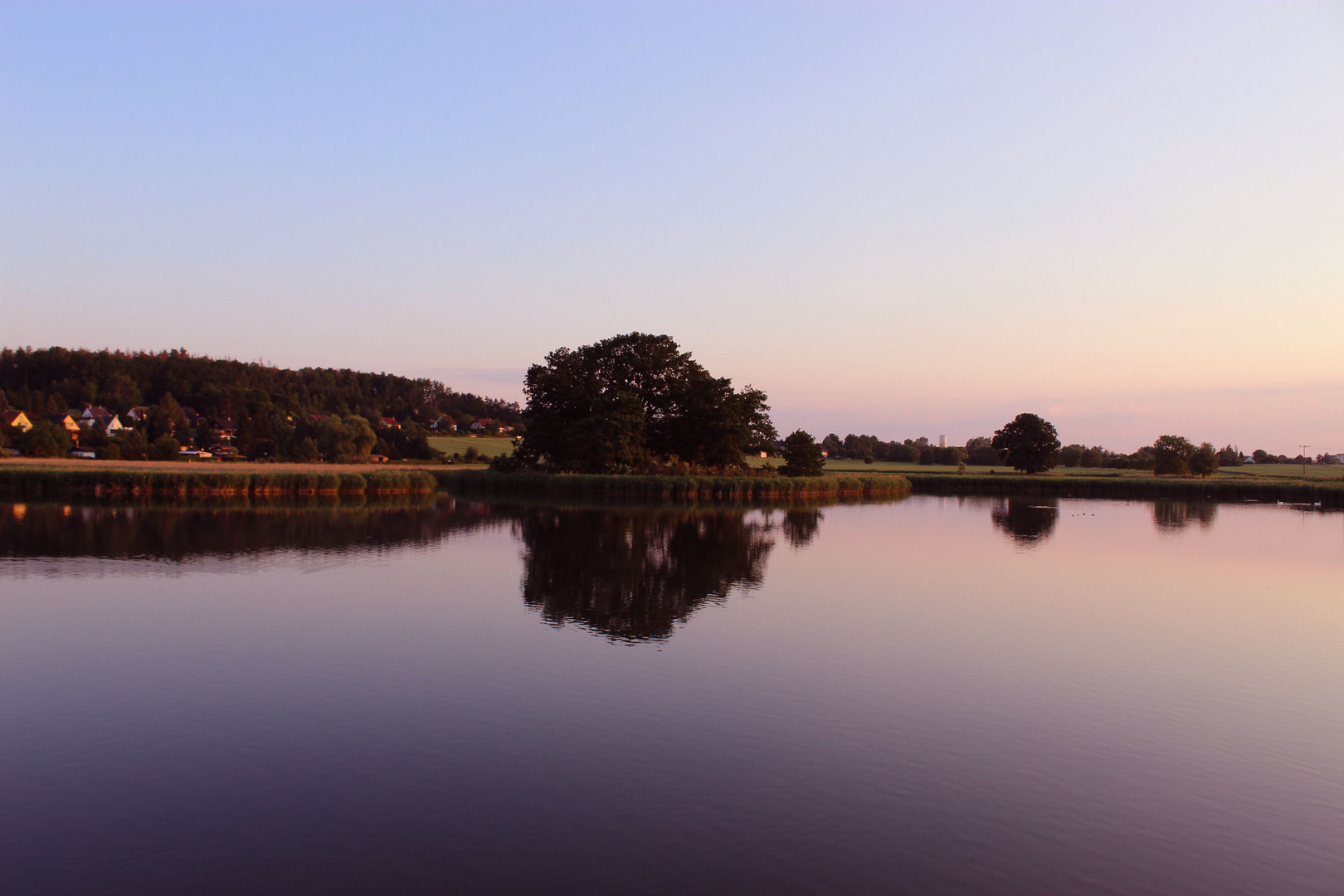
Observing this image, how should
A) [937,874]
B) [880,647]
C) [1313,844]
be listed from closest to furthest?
[937,874]
[1313,844]
[880,647]

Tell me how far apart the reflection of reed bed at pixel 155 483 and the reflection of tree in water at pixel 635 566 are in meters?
18.4

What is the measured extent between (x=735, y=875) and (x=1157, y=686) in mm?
7420

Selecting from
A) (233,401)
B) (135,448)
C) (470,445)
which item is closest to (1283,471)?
(470,445)

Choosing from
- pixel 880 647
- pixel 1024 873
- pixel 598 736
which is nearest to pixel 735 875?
pixel 1024 873

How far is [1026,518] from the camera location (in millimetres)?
41438

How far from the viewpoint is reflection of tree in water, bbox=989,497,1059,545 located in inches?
1251

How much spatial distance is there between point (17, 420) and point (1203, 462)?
391 feet

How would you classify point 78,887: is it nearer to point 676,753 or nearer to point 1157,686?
point 676,753

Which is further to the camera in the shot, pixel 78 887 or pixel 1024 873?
pixel 1024 873

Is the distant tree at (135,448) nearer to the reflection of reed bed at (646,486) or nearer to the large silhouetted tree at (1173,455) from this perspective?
the reflection of reed bed at (646,486)

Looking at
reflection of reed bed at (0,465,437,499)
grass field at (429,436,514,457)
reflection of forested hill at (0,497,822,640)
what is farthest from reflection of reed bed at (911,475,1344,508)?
reflection of reed bed at (0,465,437,499)

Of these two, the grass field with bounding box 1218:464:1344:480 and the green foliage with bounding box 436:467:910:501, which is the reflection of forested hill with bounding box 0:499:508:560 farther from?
the grass field with bounding box 1218:464:1344:480

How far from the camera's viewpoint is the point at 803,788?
7184mm

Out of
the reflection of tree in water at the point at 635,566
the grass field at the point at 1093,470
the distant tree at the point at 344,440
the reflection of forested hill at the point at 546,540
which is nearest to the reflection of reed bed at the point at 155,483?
the reflection of forested hill at the point at 546,540
